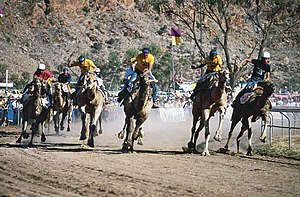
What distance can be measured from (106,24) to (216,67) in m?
98.0

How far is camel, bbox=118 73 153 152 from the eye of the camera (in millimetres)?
18859

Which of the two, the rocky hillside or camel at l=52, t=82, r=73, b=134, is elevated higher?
the rocky hillside

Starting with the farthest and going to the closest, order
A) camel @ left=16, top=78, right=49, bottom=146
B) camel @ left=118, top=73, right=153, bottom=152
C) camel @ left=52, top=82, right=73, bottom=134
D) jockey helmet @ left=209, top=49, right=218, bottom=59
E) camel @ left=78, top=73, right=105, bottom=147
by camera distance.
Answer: camel @ left=52, top=82, right=73, bottom=134 → camel @ left=16, top=78, right=49, bottom=146 → camel @ left=78, top=73, right=105, bottom=147 → jockey helmet @ left=209, top=49, right=218, bottom=59 → camel @ left=118, top=73, right=153, bottom=152

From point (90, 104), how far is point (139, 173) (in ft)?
26.1

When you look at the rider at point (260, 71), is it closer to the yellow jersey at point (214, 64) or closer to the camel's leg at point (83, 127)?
the yellow jersey at point (214, 64)

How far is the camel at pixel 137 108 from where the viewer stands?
61.9ft

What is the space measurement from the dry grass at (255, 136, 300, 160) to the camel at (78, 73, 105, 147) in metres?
5.87

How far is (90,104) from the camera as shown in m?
21.2

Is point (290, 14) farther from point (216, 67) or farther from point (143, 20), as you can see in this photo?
point (143, 20)

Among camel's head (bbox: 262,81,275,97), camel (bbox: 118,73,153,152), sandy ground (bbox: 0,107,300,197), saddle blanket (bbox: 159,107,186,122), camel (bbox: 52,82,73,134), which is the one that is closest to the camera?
sandy ground (bbox: 0,107,300,197)

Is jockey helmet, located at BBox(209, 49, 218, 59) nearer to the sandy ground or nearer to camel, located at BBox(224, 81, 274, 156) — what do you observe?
camel, located at BBox(224, 81, 274, 156)

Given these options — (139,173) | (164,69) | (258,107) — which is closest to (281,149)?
(258,107)

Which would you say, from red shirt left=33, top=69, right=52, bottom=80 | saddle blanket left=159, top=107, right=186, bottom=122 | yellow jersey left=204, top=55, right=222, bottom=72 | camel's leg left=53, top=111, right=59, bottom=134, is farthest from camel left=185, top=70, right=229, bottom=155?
saddle blanket left=159, top=107, right=186, bottom=122

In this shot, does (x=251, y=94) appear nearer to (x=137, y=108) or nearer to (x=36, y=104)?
(x=137, y=108)
